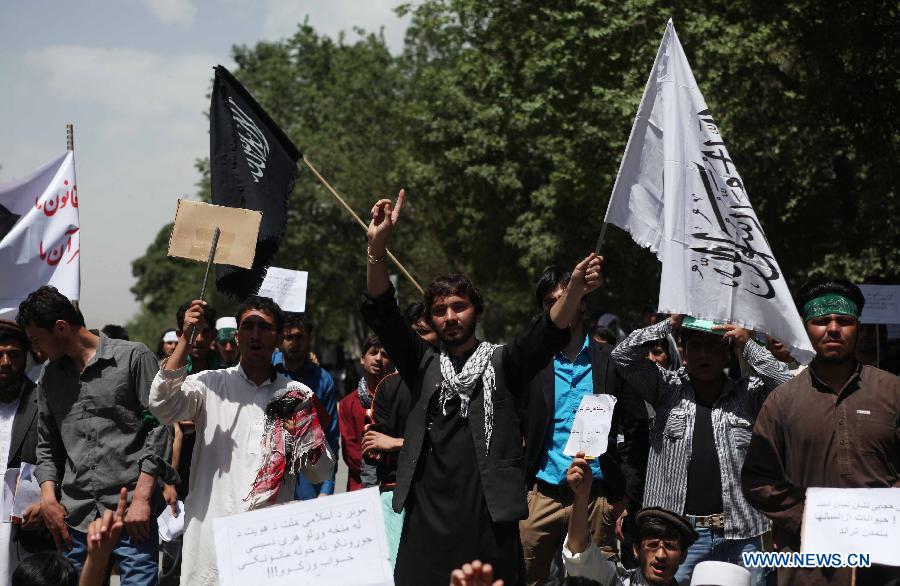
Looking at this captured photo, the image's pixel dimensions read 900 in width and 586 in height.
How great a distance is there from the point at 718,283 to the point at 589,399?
831 millimetres

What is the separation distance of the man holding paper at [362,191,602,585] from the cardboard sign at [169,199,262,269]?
4.97 ft

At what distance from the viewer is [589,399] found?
5570mm

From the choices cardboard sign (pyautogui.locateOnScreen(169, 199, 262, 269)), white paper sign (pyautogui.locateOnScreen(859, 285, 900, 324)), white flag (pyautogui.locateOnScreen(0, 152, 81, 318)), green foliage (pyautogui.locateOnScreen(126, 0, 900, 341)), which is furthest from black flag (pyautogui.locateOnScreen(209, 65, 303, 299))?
green foliage (pyautogui.locateOnScreen(126, 0, 900, 341))

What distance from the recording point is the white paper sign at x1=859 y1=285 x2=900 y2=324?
996cm

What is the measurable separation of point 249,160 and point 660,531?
3.35 metres

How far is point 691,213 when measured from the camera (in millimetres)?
5742

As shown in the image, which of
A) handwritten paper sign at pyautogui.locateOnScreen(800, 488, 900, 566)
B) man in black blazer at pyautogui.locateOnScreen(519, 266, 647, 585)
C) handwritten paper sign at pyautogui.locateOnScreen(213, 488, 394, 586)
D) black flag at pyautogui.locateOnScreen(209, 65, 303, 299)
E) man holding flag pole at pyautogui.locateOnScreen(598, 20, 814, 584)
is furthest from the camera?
black flag at pyautogui.locateOnScreen(209, 65, 303, 299)

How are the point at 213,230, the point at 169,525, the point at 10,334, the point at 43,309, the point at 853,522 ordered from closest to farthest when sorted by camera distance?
the point at 853,522, the point at 213,230, the point at 43,309, the point at 10,334, the point at 169,525

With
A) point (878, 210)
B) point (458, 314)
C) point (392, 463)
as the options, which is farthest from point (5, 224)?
point (878, 210)

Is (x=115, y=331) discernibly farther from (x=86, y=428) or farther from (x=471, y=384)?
(x=471, y=384)

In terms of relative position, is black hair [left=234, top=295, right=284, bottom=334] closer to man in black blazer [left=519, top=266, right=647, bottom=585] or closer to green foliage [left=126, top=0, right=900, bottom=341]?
man in black blazer [left=519, top=266, right=647, bottom=585]

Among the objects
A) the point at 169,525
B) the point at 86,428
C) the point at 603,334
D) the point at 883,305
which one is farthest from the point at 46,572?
the point at 883,305

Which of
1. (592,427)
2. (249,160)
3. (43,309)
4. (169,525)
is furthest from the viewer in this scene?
(249,160)

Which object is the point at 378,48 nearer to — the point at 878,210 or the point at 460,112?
the point at 460,112
